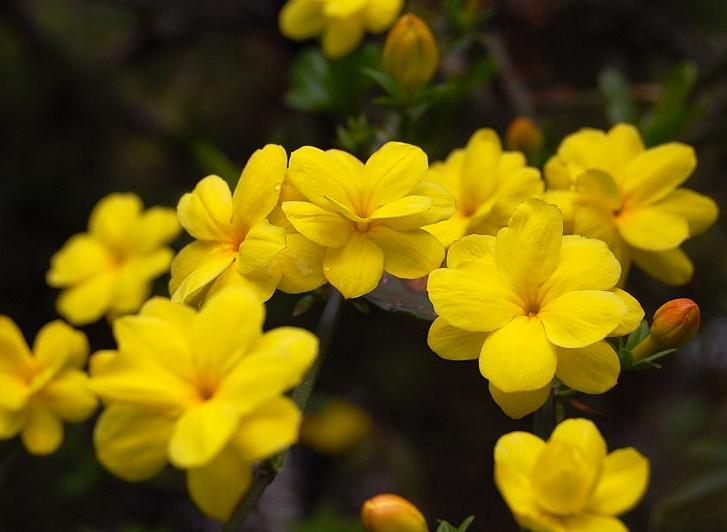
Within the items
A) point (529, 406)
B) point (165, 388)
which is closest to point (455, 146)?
point (529, 406)

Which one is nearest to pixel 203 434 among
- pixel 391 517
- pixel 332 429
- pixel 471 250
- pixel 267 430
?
pixel 267 430

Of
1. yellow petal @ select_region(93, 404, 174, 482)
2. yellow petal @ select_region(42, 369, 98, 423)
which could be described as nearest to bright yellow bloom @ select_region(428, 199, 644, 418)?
yellow petal @ select_region(93, 404, 174, 482)

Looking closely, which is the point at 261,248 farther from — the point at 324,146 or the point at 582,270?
the point at 324,146

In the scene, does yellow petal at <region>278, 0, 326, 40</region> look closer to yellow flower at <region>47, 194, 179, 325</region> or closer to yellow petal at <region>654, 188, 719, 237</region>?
yellow flower at <region>47, 194, 179, 325</region>

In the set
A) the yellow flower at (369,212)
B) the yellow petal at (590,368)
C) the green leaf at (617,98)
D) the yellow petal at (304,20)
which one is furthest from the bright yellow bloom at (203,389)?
the green leaf at (617,98)

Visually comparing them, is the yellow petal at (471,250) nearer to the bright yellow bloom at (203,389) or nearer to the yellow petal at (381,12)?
the bright yellow bloom at (203,389)
